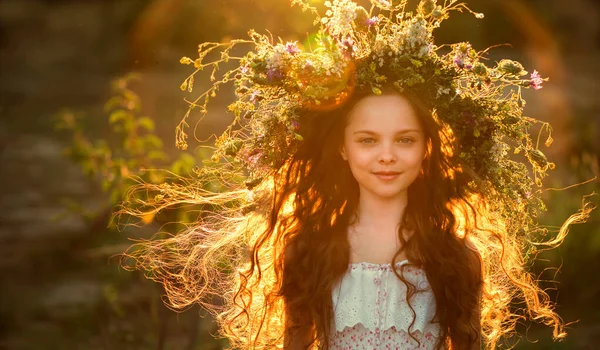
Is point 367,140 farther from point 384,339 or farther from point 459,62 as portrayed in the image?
point 384,339

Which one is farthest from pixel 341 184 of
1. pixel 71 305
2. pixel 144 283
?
pixel 71 305

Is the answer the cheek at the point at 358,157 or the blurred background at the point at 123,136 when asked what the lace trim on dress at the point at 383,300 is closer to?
the cheek at the point at 358,157

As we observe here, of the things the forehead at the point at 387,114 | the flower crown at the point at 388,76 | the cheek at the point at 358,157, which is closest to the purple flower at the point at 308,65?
the flower crown at the point at 388,76

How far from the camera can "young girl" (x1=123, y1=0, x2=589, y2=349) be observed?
3369 millimetres

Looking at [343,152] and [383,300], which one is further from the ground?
[343,152]

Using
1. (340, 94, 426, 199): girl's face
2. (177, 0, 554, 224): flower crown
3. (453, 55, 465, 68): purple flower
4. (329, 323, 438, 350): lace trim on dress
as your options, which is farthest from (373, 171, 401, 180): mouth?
(329, 323, 438, 350): lace trim on dress

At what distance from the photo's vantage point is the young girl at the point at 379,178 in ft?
11.1

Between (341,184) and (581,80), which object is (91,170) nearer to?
(341,184)

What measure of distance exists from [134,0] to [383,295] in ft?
38.3

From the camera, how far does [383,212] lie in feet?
11.5

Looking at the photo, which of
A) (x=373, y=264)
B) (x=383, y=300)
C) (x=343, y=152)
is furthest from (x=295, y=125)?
(x=383, y=300)

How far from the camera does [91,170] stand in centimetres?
567

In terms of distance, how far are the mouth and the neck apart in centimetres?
12

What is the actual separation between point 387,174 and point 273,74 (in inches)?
21.8
